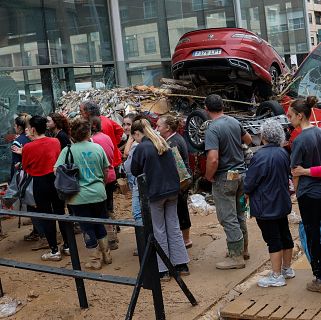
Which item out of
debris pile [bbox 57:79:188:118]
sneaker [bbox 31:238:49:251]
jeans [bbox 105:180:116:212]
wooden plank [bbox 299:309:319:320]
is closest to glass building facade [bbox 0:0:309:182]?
debris pile [bbox 57:79:188:118]

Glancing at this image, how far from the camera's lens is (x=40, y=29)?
1270 cm

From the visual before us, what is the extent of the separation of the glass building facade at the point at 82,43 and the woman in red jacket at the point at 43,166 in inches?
202

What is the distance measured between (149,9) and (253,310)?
44.2ft

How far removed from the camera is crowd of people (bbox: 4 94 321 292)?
4527mm

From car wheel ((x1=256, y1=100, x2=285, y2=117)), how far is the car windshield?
902 mm

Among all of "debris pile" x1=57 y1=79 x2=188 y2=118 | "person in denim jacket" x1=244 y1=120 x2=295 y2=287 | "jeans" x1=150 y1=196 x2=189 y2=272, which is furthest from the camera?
"debris pile" x1=57 y1=79 x2=188 y2=118

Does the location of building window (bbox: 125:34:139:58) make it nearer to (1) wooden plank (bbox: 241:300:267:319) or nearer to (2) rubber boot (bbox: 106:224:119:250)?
(2) rubber boot (bbox: 106:224:119:250)

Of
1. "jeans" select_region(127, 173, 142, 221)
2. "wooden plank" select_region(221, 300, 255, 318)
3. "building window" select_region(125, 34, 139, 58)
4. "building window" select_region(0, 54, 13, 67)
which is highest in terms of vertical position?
"building window" select_region(125, 34, 139, 58)

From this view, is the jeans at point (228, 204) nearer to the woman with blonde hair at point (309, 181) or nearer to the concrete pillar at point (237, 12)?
the woman with blonde hair at point (309, 181)

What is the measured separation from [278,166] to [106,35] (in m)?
11.1

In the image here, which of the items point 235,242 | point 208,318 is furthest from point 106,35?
point 208,318

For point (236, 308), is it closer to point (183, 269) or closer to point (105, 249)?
point (183, 269)

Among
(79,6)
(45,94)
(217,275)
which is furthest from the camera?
(79,6)

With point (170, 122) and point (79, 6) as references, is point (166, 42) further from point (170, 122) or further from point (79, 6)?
point (170, 122)
